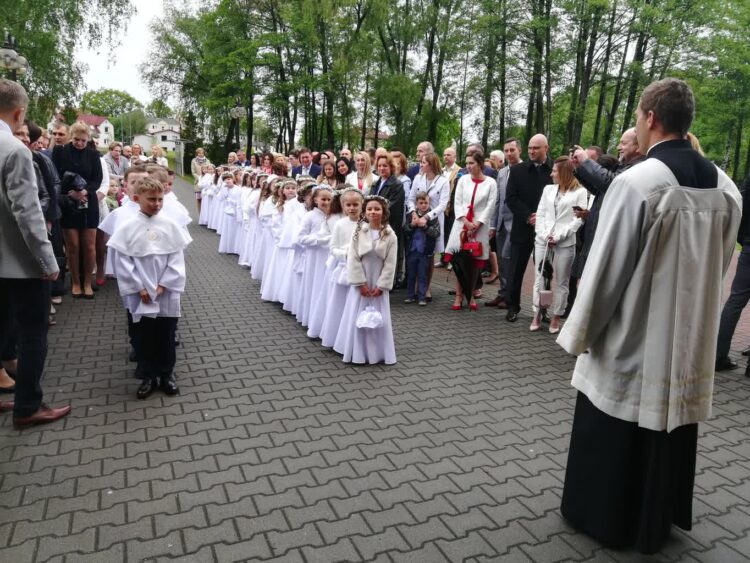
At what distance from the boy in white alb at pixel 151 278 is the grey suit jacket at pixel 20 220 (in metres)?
0.72

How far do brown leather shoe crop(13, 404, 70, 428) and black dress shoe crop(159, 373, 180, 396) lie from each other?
788 mm

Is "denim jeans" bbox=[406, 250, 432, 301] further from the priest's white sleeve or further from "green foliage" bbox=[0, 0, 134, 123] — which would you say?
"green foliage" bbox=[0, 0, 134, 123]

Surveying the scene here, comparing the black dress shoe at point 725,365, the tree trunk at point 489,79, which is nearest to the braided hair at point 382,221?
the black dress shoe at point 725,365

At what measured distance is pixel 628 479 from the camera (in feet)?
9.86

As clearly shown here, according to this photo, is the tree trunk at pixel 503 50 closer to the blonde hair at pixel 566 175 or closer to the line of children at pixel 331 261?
the line of children at pixel 331 261

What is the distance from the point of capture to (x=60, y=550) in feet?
9.59

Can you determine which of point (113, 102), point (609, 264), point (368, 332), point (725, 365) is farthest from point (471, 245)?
point (113, 102)

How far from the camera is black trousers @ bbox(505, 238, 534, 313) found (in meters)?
7.88

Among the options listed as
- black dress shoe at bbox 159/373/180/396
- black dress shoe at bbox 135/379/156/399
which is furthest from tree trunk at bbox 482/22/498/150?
black dress shoe at bbox 135/379/156/399

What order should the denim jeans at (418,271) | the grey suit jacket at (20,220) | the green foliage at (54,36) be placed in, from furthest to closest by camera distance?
the green foliage at (54,36) < the denim jeans at (418,271) < the grey suit jacket at (20,220)

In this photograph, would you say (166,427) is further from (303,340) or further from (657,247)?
(657,247)

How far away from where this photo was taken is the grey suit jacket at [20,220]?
3.78 metres

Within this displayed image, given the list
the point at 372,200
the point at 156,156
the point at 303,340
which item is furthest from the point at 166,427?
the point at 156,156

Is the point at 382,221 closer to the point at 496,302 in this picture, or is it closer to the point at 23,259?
the point at 496,302
